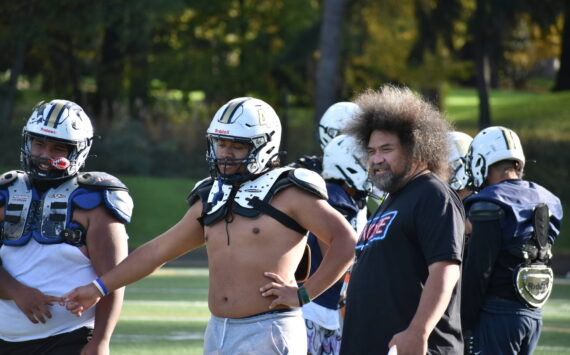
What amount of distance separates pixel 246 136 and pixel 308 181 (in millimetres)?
404

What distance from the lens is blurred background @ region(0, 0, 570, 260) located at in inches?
Result: 968

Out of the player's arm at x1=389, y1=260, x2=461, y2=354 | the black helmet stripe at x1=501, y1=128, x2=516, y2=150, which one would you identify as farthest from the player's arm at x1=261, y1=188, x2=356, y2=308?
the black helmet stripe at x1=501, y1=128, x2=516, y2=150

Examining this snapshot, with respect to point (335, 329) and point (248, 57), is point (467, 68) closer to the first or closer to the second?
point (248, 57)

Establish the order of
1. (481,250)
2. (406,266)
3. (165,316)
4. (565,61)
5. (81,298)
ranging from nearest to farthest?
(406,266) < (81,298) < (481,250) < (165,316) < (565,61)

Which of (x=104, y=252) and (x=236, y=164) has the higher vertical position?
(x=236, y=164)

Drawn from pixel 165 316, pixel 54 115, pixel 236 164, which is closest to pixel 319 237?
pixel 236 164

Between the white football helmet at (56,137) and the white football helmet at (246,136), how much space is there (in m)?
0.69

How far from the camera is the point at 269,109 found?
203 inches

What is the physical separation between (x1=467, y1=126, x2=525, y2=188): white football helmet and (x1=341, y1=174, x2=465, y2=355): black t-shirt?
63.8 inches

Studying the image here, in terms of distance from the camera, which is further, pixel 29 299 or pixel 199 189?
pixel 199 189

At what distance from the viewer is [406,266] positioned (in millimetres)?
4402

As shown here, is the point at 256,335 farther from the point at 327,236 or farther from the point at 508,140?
the point at 508,140

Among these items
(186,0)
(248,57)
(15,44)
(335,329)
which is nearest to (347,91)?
(248,57)

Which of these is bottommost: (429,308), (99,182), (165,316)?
(165,316)
